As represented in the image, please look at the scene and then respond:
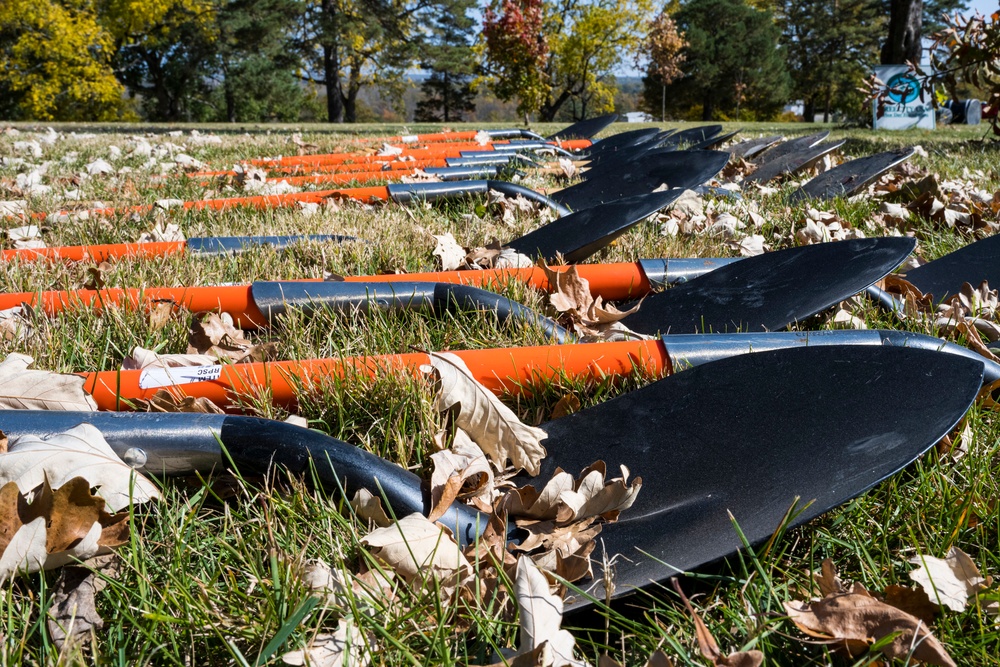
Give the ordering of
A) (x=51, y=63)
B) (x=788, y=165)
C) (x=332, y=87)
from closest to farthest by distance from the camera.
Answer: (x=788, y=165) < (x=51, y=63) < (x=332, y=87)

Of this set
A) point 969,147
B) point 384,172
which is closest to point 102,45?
point 384,172

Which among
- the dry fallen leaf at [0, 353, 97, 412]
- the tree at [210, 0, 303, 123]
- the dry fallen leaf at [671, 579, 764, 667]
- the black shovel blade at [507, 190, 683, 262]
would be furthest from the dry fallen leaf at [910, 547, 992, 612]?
the tree at [210, 0, 303, 123]

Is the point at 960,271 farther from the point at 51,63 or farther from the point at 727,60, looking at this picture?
the point at 727,60

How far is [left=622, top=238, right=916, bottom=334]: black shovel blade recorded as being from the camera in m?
1.75

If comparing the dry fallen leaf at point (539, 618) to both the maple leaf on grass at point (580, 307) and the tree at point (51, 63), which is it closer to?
the maple leaf on grass at point (580, 307)

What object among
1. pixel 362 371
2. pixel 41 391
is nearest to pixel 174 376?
pixel 41 391

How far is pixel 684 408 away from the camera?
1.29 meters

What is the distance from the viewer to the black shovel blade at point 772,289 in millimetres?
1748

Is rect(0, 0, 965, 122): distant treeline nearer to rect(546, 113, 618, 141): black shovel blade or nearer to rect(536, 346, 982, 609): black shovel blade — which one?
rect(546, 113, 618, 141): black shovel blade

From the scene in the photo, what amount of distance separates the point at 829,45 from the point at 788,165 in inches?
1761

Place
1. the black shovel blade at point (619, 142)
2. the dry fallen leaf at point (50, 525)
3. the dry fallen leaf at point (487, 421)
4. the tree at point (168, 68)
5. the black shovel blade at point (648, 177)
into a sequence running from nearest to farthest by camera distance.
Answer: the dry fallen leaf at point (50, 525)
the dry fallen leaf at point (487, 421)
the black shovel blade at point (648, 177)
the black shovel blade at point (619, 142)
the tree at point (168, 68)

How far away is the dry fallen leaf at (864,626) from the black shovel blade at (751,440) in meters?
0.11

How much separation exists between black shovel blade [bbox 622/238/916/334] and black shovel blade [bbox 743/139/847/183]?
2.55 meters

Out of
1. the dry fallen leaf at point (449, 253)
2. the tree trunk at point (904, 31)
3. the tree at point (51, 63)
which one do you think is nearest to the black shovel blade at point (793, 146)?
the dry fallen leaf at point (449, 253)
